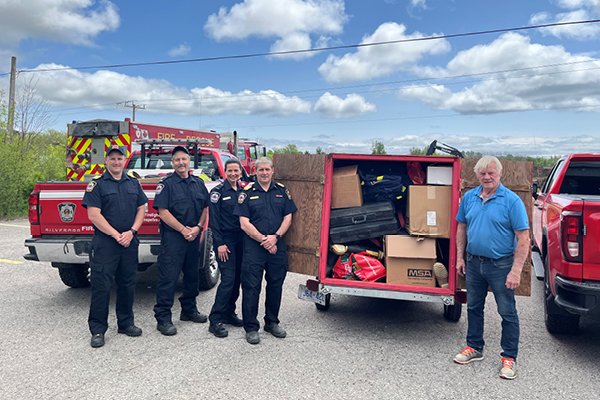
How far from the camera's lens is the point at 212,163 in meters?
8.38

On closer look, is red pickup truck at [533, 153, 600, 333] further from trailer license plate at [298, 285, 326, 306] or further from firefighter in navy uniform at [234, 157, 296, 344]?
firefighter in navy uniform at [234, 157, 296, 344]

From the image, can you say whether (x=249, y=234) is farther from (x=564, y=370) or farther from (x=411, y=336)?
(x=564, y=370)

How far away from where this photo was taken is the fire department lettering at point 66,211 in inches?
201

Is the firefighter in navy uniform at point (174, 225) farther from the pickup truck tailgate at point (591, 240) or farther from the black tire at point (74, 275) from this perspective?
the pickup truck tailgate at point (591, 240)

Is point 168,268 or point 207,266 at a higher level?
point 168,268

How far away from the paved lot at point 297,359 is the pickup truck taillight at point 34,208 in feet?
3.37

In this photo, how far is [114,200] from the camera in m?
4.36

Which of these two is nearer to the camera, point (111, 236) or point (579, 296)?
point (579, 296)

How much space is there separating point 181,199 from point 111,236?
728mm

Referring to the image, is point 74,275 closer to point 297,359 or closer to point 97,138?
point 297,359

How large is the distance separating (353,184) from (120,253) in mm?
2390

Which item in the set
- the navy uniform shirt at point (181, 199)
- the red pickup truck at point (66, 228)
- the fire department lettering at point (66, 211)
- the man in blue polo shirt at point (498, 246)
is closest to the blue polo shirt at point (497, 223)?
the man in blue polo shirt at point (498, 246)

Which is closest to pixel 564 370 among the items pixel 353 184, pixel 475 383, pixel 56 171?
pixel 475 383

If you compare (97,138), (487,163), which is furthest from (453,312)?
(97,138)
